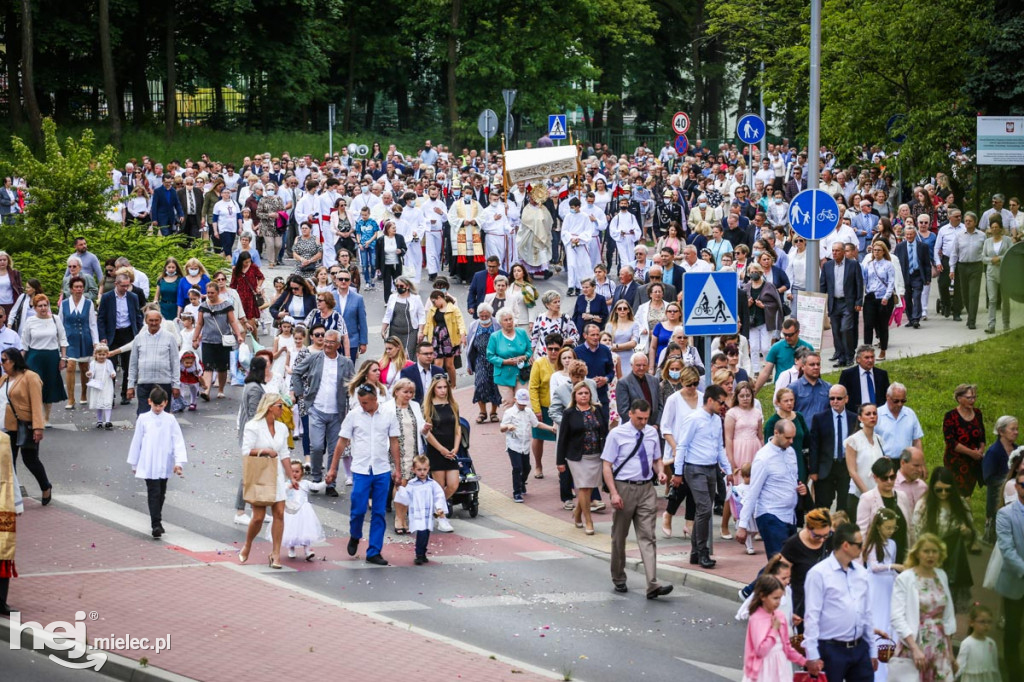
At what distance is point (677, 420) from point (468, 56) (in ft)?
161

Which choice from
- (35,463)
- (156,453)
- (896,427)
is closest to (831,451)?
(896,427)

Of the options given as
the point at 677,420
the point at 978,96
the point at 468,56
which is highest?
the point at 468,56

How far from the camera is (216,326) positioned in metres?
19.8

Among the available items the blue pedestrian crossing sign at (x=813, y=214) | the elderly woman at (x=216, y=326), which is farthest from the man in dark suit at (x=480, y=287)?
the blue pedestrian crossing sign at (x=813, y=214)

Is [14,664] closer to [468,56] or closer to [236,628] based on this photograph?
[236,628]

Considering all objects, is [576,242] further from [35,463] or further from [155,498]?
[155,498]

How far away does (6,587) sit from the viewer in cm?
1142

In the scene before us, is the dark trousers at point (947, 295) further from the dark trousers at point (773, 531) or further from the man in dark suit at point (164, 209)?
the man in dark suit at point (164, 209)

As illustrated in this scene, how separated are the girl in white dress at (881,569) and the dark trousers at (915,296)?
46.0ft

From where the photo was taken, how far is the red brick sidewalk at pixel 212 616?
10281 millimetres

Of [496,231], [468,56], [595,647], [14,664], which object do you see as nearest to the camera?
[14,664]

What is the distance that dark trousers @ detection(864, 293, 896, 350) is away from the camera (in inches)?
829

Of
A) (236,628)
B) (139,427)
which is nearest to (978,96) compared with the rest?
(236,628)

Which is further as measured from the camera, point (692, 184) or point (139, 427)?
point (692, 184)
